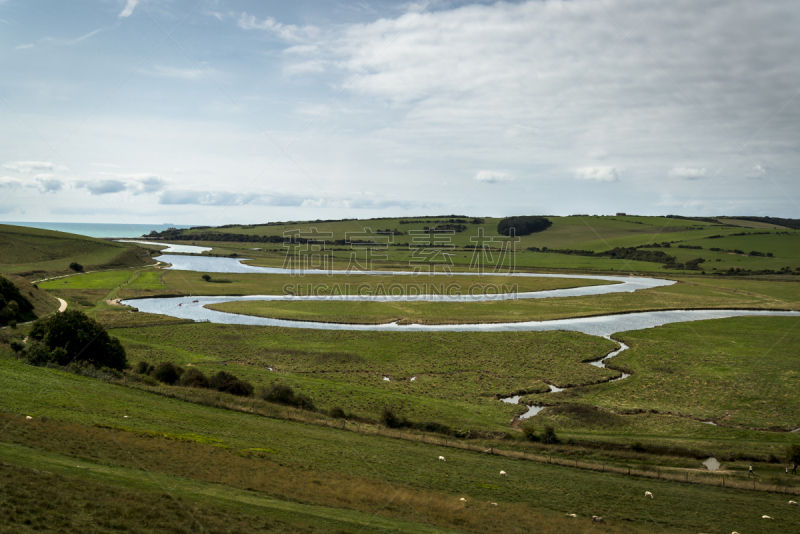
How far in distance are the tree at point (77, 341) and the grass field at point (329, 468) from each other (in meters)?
6.27

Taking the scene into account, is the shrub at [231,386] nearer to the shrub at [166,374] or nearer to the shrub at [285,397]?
the shrub at [285,397]

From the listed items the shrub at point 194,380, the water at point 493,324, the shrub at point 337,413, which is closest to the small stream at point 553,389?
the water at point 493,324

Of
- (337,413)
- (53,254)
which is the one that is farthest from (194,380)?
(53,254)

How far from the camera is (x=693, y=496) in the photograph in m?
18.1

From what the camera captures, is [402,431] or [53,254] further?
[53,254]

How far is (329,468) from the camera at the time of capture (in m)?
18.4

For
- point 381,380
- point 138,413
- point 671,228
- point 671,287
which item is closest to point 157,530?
point 138,413

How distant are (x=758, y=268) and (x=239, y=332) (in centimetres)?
11790

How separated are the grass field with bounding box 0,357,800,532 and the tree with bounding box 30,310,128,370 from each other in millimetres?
6266

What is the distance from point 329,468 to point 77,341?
21.9m

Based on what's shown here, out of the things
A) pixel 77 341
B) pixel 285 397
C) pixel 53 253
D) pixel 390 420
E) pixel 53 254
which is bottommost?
pixel 390 420

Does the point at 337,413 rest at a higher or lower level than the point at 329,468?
lower

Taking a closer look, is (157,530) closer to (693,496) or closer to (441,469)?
(441,469)

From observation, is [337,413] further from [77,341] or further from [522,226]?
[522,226]
